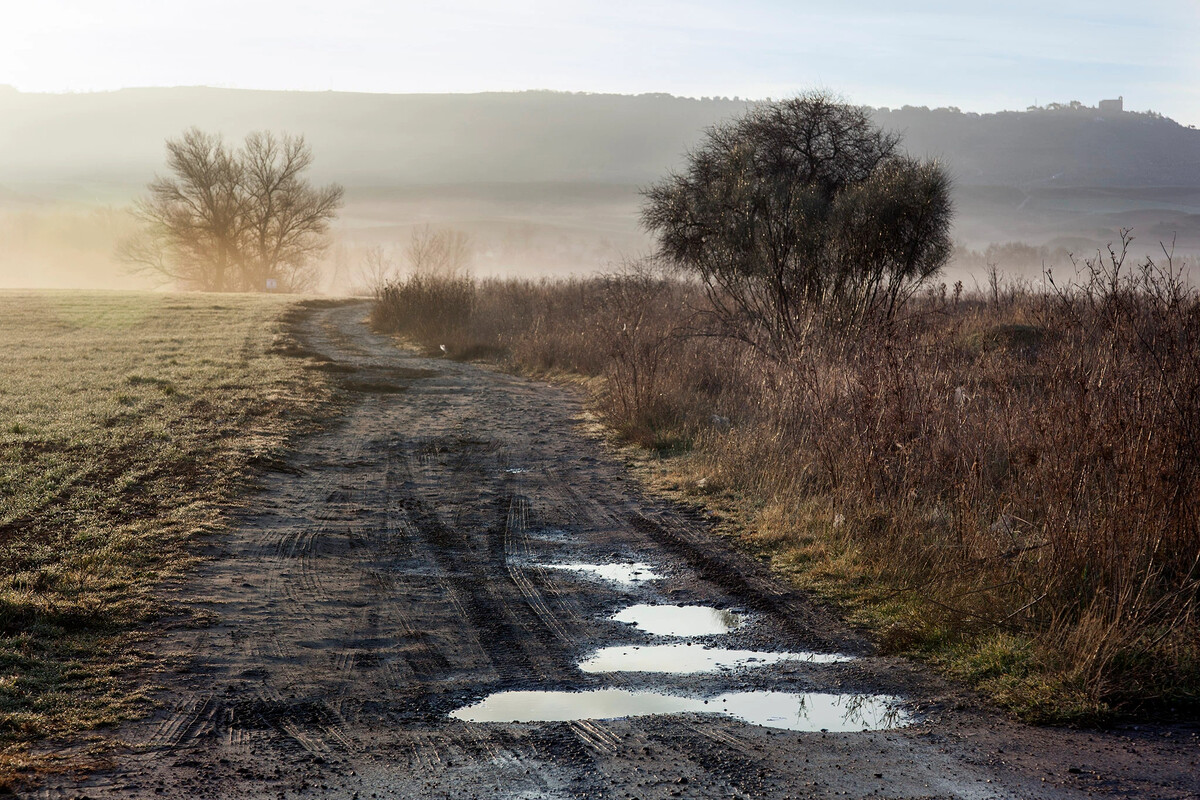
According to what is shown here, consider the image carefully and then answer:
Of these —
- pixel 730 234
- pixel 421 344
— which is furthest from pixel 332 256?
pixel 730 234

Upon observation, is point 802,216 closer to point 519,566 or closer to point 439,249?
point 519,566

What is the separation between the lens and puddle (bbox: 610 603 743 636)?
543 centimetres

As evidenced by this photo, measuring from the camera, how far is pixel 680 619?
5625 mm

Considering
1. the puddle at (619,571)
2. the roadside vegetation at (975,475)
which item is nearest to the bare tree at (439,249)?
the roadside vegetation at (975,475)

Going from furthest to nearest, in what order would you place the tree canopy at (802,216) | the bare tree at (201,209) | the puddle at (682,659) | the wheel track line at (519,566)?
the bare tree at (201,209) < the tree canopy at (802,216) < the wheel track line at (519,566) < the puddle at (682,659)

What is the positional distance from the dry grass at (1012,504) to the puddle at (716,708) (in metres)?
0.62

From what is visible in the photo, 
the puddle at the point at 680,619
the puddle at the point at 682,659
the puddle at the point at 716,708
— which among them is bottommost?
the puddle at the point at 680,619

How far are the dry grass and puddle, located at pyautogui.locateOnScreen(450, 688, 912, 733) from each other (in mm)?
623

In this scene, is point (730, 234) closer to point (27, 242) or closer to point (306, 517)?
point (306, 517)

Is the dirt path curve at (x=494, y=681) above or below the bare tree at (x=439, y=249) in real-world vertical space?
below

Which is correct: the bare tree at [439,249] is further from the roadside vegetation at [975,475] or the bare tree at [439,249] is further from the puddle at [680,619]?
→ the puddle at [680,619]

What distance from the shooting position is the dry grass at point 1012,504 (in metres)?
4.40

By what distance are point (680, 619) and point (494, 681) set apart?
148cm

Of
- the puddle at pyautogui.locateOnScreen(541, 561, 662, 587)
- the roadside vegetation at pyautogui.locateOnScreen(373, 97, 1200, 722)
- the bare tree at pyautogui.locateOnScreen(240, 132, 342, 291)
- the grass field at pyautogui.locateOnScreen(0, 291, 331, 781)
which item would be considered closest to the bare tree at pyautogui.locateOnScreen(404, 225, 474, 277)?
the bare tree at pyautogui.locateOnScreen(240, 132, 342, 291)
